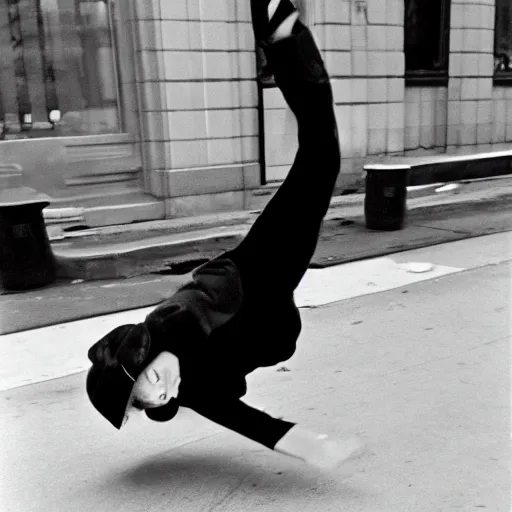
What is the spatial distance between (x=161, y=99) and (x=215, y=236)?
85.9 inches

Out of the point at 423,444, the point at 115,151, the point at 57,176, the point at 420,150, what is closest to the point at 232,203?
the point at 115,151

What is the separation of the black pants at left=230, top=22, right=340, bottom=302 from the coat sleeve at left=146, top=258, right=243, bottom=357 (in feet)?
0.20

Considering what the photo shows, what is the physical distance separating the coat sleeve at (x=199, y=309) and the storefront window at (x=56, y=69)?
6.72 m

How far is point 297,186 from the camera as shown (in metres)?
2.15

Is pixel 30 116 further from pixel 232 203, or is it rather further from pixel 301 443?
pixel 301 443

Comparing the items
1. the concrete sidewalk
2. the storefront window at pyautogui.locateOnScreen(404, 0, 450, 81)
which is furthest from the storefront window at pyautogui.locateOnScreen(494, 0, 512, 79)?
the concrete sidewalk

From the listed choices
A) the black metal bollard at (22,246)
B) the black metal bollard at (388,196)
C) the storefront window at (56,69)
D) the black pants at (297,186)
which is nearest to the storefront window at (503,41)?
the black metal bollard at (388,196)

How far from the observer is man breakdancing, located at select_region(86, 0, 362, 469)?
6.57 feet

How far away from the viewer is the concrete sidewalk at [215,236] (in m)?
6.49

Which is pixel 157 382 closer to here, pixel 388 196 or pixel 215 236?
pixel 215 236

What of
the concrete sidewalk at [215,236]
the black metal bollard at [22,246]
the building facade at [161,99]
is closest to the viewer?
the black metal bollard at [22,246]

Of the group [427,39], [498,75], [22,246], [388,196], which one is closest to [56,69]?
[22,246]

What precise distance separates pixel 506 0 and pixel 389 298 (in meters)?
9.63

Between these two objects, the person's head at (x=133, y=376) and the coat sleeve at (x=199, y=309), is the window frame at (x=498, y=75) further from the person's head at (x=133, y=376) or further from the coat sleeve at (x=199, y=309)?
the person's head at (x=133, y=376)
